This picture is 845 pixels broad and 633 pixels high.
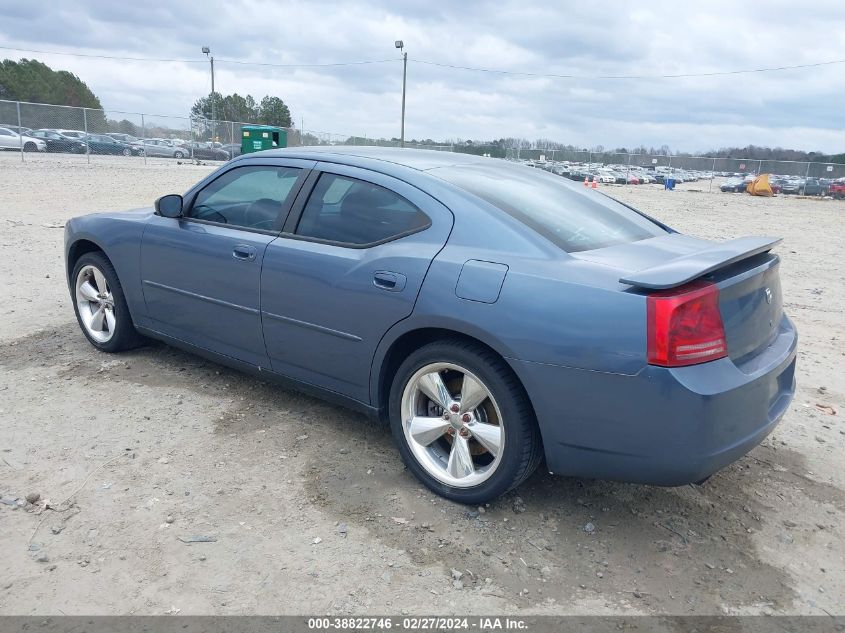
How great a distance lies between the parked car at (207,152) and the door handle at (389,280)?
113ft

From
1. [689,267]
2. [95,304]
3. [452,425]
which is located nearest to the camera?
[689,267]

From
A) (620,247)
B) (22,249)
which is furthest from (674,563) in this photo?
(22,249)

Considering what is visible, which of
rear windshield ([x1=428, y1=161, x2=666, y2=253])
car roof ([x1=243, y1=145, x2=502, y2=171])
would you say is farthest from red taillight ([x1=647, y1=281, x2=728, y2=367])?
car roof ([x1=243, y1=145, x2=502, y2=171])

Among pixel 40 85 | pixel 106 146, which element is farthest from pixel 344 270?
pixel 40 85

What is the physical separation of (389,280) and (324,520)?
114 cm

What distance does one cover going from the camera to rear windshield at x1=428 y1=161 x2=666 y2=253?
3.27 metres

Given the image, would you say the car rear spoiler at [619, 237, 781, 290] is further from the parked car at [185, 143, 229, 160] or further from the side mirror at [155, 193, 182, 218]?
the parked car at [185, 143, 229, 160]

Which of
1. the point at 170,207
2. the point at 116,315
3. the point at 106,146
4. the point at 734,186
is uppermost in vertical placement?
the point at 170,207

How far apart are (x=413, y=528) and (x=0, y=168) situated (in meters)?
23.4

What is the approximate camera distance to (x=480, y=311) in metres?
2.96

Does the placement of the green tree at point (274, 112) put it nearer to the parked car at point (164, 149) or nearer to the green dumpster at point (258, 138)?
the parked car at point (164, 149)

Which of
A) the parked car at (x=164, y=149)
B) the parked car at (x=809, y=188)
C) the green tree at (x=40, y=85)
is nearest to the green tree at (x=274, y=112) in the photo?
the green tree at (x=40, y=85)

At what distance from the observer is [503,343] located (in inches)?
114

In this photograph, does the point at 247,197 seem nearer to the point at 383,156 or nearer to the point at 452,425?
the point at 383,156
